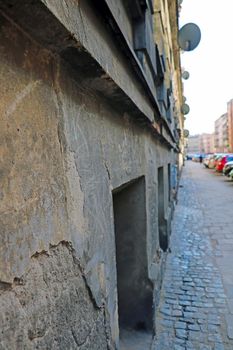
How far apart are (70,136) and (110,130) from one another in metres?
0.73

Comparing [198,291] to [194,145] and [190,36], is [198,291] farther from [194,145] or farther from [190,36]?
[194,145]

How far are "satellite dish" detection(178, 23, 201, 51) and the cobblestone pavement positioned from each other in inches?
186

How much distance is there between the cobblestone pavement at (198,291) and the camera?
3.19 m

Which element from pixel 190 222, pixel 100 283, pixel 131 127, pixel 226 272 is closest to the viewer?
pixel 100 283

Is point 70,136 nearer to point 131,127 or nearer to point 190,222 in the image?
point 131,127

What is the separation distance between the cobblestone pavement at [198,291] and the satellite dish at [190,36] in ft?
15.5

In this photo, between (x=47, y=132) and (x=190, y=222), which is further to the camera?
(x=190, y=222)

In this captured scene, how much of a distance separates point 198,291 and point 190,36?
5.79 meters

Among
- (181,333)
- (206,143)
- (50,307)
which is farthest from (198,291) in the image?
(206,143)

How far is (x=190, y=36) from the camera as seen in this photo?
692cm

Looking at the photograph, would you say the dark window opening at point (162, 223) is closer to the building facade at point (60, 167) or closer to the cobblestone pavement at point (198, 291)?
the cobblestone pavement at point (198, 291)

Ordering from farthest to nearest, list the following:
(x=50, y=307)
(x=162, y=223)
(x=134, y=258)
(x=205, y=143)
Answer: (x=205, y=143), (x=162, y=223), (x=134, y=258), (x=50, y=307)

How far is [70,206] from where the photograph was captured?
4.14 ft

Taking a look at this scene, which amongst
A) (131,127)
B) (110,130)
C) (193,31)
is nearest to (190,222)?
(193,31)
